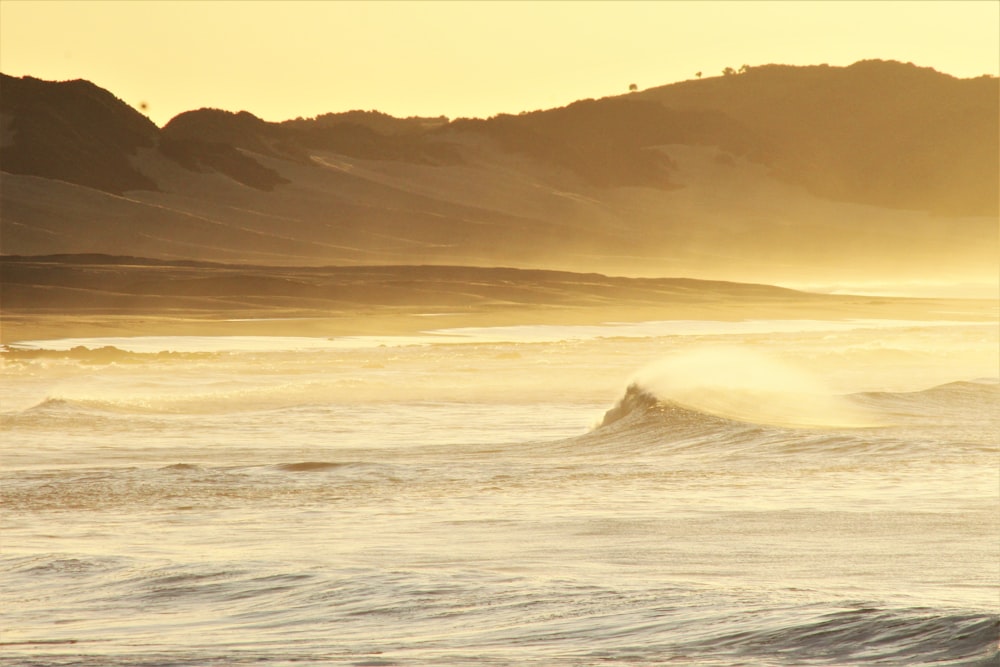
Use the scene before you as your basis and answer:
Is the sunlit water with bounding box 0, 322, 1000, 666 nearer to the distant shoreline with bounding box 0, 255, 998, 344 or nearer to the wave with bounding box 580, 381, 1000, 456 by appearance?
the wave with bounding box 580, 381, 1000, 456

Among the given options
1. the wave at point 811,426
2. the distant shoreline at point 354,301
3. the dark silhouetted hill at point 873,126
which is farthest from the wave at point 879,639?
the dark silhouetted hill at point 873,126

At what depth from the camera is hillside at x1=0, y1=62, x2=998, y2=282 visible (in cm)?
7906

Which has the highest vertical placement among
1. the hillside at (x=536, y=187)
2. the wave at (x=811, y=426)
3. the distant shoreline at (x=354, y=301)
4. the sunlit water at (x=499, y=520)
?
the hillside at (x=536, y=187)

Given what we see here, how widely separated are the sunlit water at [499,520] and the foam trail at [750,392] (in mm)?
101

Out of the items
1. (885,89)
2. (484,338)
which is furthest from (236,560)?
(885,89)

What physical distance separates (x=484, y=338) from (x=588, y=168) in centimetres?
7146

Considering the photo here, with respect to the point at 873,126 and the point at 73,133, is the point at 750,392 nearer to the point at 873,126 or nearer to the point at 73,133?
the point at 73,133

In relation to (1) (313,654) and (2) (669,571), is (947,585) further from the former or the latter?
(1) (313,654)

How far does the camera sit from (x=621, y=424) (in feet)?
59.3

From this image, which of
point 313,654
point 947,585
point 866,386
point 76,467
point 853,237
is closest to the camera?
point 313,654

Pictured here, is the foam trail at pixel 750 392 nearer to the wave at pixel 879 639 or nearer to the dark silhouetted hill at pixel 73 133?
the wave at pixel 879 639

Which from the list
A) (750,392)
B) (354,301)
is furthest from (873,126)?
(750,392)

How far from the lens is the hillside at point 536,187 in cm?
7906

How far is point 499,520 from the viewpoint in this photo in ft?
36.8
